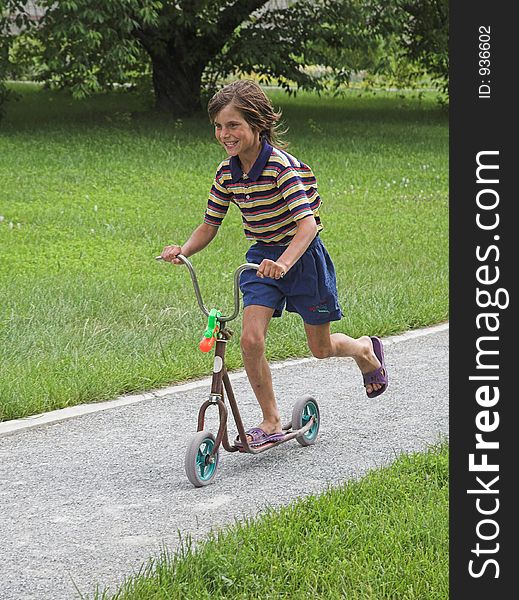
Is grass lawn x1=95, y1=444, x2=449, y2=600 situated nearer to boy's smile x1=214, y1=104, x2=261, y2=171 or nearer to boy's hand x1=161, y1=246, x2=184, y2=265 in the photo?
boy's hand x1=161, y1=246, x2=184, y2=265

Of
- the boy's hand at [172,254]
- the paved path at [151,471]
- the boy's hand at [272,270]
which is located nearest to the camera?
the paved path at [151,471]

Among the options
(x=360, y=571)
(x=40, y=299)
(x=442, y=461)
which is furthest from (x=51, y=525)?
(x=40, y=299)

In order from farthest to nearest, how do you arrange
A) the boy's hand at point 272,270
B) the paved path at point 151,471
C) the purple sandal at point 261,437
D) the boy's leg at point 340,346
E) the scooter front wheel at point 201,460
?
the boy's leg at point 340,346, the purple sandal at point 261,437, the scooter front wheel at point 201,460, the boy's hand at point 272,270, the paved path at point 151,471

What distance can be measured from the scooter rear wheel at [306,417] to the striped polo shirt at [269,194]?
81cm

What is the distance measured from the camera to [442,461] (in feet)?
16.0

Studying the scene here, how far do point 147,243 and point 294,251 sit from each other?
608cm

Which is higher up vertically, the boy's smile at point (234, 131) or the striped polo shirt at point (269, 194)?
the boy's smile at point (234, 131)

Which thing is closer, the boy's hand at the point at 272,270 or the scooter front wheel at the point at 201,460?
the boy's hand at the point at 272,270

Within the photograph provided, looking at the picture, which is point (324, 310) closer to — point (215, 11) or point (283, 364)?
point (283, 364)

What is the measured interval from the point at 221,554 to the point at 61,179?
10818 millimetres

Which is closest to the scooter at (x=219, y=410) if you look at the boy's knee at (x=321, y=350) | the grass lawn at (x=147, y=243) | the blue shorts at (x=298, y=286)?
the blue shorts at (x=298, y=286)

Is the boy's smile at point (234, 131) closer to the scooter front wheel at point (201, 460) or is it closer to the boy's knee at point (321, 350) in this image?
the boy's knee at point (321, 350)

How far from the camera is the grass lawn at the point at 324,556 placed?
360cm

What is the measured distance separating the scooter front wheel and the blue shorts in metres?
0.61
